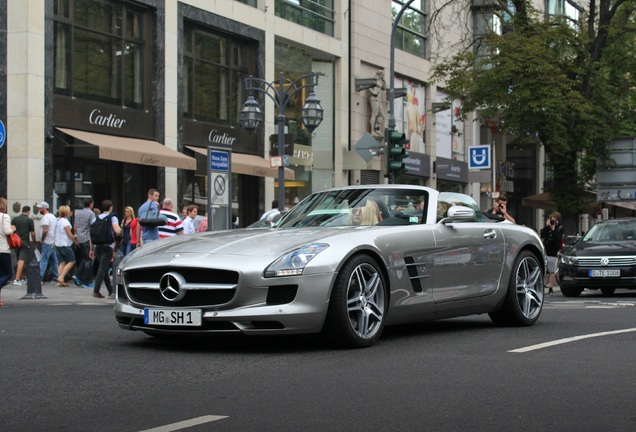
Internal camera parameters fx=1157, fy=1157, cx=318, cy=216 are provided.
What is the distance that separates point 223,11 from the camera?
105 ft

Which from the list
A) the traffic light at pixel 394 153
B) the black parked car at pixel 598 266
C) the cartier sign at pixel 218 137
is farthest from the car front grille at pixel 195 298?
the cartier sign at pixel 218 137

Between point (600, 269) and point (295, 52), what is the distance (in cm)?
1792

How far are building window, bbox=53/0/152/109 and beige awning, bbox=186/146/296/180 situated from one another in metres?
2.65

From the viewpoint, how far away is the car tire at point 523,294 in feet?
35.6

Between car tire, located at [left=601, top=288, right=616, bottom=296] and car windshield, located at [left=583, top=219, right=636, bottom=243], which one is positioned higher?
car windshield, located at [left=583, top=219, right=636, bottom=243]

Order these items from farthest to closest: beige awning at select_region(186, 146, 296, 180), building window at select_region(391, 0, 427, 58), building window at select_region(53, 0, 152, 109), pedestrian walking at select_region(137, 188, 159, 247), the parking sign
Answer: building window at select_region(391, 0, 427, 58)
beige awning at select_region(186, 146, 296, 180)
the parking sign
building window at select_region(53, 0, 152, 109)
pedestrian walking at select_region(137, 188, 159, 247)

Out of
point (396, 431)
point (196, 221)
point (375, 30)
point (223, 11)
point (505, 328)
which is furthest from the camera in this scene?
point (375, 30)

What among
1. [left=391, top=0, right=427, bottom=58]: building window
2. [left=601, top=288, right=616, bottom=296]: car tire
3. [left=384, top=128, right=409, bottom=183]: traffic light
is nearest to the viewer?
[left=601, top=288, right=616, bottom=296]: car tire

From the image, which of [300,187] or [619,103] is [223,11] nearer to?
[300,187]

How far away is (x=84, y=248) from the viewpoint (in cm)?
2311

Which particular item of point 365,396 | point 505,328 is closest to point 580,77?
point 505,328

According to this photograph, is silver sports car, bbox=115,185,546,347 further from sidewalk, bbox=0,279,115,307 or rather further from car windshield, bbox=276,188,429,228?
sidewalk, bbox=0,279,115,307

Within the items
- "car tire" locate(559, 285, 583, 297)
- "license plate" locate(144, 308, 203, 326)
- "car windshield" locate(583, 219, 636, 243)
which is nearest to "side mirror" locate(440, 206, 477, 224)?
"license plate" locate(144, 308, 203, 326)

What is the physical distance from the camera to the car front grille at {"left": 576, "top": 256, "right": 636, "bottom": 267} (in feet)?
68.0
